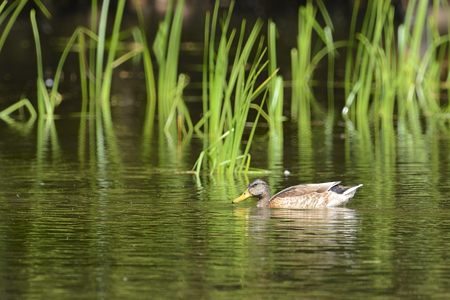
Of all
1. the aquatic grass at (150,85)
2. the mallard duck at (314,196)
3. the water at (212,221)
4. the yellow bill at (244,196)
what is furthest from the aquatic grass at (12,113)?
the mallard duck at (314,196)

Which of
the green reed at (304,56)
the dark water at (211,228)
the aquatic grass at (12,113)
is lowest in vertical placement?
the dark water at (211,228)

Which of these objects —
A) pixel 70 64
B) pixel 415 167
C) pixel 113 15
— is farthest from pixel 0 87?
pixel 113 15

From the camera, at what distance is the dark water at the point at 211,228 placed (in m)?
8.10

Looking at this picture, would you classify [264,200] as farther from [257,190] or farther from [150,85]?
[150,85]

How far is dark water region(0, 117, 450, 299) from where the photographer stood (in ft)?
26.6

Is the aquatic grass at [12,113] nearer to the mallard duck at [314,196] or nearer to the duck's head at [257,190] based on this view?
the duck's head at [257,190]

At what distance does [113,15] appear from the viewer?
38.9 metres

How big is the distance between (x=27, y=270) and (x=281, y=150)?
617 cm

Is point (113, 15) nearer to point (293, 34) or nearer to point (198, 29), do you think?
point (198, 29)

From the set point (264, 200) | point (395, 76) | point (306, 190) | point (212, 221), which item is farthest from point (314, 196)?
point (395, 76)

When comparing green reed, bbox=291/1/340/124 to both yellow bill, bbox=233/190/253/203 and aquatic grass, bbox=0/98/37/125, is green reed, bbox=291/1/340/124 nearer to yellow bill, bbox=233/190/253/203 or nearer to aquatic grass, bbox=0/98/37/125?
aquatic grass, bbox=0/98/37/125

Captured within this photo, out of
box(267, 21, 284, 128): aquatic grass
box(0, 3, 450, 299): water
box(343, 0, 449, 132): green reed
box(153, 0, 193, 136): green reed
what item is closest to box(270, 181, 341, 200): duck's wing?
box(0, 3, 450, 299): water

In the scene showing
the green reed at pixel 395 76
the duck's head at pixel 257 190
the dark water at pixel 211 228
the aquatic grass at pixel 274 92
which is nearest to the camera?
the dark water at pixel 211 228

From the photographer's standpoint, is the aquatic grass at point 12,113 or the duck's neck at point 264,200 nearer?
the duck's neck at point 264,200
